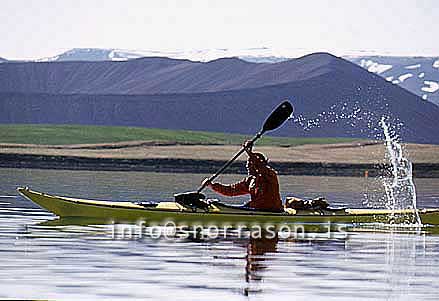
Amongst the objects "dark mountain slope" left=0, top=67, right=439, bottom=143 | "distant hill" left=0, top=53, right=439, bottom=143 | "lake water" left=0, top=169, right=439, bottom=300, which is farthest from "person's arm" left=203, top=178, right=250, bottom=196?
"dark mountain slope" left=0, top=67, right=439, bottom=143

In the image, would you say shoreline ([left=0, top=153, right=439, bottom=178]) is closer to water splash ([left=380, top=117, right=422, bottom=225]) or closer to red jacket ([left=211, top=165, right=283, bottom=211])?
water splash ([left=380, top=117, right=422, bottom=225])

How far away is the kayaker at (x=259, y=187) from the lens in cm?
2844

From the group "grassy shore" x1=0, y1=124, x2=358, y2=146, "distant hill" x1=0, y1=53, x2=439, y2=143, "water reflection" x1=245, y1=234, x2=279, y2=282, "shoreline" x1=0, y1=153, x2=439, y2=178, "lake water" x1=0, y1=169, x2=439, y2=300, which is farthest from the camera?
"distant hill" x1=0, y1=53, x2=439, y2=143

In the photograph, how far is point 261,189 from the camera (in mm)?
28500

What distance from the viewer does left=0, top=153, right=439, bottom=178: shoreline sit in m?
73.4

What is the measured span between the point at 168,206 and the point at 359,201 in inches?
613

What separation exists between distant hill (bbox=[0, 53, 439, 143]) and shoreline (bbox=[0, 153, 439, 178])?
78.1 m

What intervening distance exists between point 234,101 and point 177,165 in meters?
102

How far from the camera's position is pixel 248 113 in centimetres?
17475

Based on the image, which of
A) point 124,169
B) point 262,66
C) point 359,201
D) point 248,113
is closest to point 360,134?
point 248,113

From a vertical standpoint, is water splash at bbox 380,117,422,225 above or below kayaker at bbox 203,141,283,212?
below

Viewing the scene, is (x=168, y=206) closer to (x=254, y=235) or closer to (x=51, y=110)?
(x=254, y=235)

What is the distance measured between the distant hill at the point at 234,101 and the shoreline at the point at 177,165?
7808 centimetres

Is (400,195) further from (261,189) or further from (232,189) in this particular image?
(232,189)
